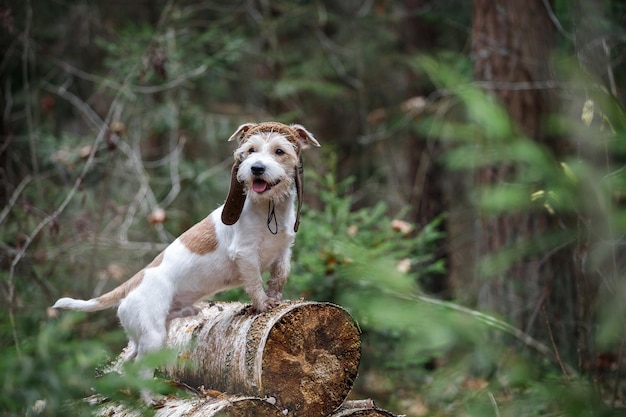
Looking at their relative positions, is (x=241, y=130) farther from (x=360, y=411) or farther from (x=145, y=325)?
(x=360, y=411)

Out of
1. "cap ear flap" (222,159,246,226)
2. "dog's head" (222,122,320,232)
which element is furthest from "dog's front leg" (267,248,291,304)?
"cap ear flap" (222,159,246,226)

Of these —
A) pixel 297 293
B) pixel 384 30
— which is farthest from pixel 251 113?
pixel 297 293

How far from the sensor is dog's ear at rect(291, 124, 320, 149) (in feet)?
11.8

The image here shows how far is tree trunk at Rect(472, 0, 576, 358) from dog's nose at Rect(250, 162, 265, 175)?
4276 mm

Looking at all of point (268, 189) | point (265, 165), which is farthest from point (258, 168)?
point (268, 189)

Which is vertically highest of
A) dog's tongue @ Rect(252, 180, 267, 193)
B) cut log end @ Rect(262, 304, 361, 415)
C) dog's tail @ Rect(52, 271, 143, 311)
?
dog's tongue @ Rect(252, 180, 267, 193)

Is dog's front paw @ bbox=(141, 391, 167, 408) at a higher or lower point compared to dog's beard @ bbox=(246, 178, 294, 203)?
lower

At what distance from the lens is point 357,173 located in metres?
11.2

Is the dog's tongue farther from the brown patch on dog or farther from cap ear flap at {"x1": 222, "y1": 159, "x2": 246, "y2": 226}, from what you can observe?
the brown patch on dog

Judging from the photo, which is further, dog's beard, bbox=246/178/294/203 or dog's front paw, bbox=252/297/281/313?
dog's front paw, bbox=252/297/281/313

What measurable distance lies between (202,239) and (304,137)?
76cm

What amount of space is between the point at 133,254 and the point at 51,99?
271 centimetres

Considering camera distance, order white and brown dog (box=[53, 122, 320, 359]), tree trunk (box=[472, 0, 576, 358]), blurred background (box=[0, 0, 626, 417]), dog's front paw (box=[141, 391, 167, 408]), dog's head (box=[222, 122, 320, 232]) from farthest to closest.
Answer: tree trunk (box=[472, 0, 576, 358]) < dog's front paw (box=[141, 391, 167, 408]) < white and brown dog (box=[53, 122, 320, 359]) < dog's head (box=[222, 122, 320, 232]) < blurred background (box=[0, 0, 626, 417])

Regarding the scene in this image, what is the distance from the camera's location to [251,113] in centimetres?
990
